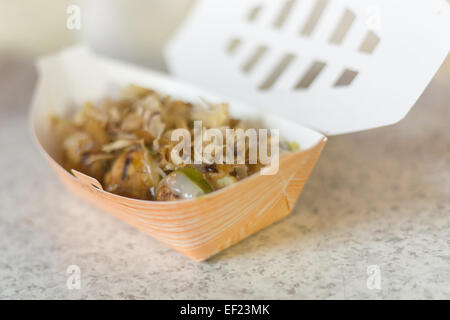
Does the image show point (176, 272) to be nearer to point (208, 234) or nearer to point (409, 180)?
point (208, 234)

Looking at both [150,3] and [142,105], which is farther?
[150,3]

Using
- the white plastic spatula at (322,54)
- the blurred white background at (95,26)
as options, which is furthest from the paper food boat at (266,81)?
the blurred white background at (95,26)
